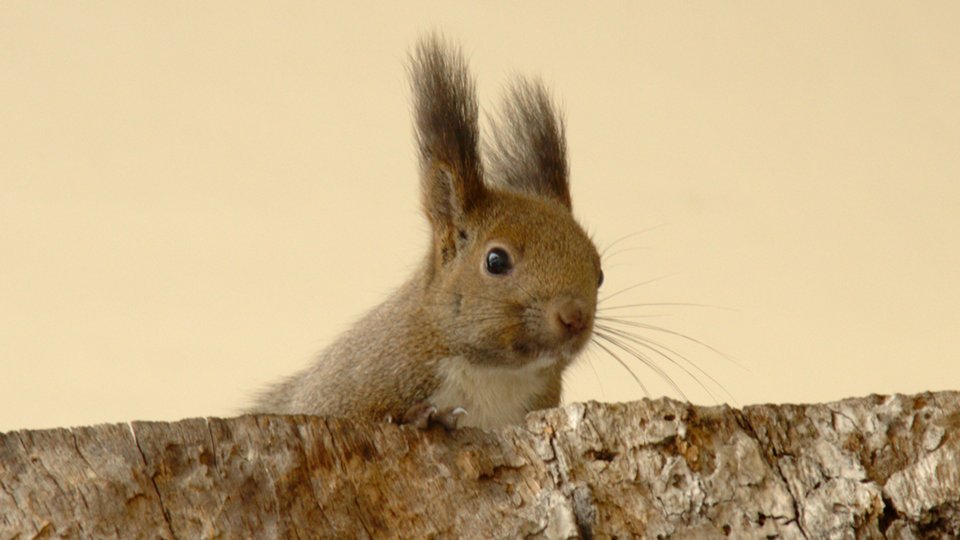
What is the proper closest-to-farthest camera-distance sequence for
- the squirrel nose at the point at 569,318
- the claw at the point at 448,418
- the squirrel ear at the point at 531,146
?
the claw at the point at 448,418 → the squirrel nose at the point at 569,318 → the squirrel ear at the point at 531,146

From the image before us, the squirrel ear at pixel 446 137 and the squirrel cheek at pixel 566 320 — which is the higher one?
the squirrel ear at pixel 446 137

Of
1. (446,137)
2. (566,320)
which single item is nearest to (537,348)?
(566,320)

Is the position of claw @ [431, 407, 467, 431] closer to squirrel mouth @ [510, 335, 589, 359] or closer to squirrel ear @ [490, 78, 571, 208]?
squirrel mouth @ [510, 335, 589, 359]

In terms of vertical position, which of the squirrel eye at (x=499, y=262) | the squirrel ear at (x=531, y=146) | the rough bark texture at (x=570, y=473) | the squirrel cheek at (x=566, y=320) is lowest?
the rough bark texture at (x=570, y=473)

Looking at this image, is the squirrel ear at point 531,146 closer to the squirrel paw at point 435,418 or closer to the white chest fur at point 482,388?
the white chest fur at point 482,388

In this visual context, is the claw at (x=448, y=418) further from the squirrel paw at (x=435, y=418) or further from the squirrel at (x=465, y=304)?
the squirrel at (x=465, y=304)

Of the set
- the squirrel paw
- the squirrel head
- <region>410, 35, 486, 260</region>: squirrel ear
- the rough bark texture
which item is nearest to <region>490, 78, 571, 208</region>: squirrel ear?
the squirrel head

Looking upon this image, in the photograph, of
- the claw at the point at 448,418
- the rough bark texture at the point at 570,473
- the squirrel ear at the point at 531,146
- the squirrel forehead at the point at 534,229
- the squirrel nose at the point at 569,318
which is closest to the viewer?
the rough bark texture at the point at 570,473

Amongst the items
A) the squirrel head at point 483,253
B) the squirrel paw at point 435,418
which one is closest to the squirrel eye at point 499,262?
the squirrel head at point 483,253

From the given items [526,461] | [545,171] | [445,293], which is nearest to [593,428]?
[526,461]

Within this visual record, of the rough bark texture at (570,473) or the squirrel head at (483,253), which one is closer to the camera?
the rough bark texture at (570,473)
